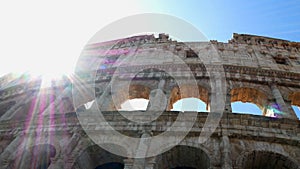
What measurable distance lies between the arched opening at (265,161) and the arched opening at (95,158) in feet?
12.7

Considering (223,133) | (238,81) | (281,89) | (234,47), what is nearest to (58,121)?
(223,133)

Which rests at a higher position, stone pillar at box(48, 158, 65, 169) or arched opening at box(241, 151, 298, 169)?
arched opening at box(241, 151, 298, 169)

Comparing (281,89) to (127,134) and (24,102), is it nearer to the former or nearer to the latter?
(127,134)

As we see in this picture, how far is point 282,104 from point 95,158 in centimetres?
721

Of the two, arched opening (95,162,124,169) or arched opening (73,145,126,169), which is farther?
arched opening (95,162,124,169)

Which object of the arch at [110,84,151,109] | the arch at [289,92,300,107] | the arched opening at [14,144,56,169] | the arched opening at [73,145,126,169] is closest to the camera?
the arched opening at [73,145,126,169]

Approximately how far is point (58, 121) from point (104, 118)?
1.74 m

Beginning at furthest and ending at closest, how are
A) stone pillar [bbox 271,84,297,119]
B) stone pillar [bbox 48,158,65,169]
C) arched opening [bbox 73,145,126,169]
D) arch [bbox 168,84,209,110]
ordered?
arch [bbox 168,84,209,110] → stone pillar [bbox 271,84,297,119] → arched opening [bbox 73,145,126,169] → stone pillar [bbox 48,158,65,169]

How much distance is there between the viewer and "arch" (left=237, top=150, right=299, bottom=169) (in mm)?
8914

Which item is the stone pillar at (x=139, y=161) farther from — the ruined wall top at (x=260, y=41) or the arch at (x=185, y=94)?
the ruined wall top at (x=260, y=41)

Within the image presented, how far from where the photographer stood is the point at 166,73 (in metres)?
14.1

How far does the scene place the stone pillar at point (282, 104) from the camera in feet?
35.9

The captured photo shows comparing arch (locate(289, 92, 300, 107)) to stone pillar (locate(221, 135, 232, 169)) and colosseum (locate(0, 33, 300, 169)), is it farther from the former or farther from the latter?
stone pillar (locate(221, 135, 232, 169))

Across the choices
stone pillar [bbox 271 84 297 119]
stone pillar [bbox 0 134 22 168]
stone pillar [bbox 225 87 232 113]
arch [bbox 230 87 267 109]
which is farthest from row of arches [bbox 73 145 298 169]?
arch [bbox 230 87 267 109]
